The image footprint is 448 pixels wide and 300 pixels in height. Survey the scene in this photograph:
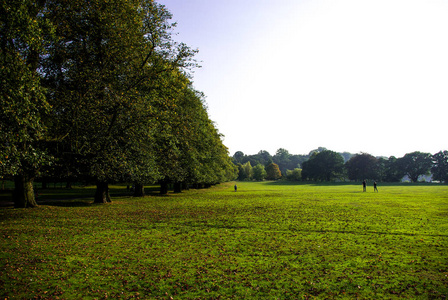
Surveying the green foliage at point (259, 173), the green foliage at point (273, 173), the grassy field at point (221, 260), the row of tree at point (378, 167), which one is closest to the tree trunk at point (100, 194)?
the grassy field at point (221, 260)

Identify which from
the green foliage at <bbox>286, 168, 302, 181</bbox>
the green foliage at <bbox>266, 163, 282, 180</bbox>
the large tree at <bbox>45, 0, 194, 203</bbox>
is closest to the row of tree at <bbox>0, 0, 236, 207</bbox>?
the large tree at <bbox>45, 0, 194, 203</bbox>

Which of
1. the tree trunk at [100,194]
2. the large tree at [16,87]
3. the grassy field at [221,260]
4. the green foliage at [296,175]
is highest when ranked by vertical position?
the large tree at [16,87]

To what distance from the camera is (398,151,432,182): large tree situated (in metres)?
122

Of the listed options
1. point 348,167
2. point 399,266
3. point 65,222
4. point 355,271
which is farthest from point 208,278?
point 348,167

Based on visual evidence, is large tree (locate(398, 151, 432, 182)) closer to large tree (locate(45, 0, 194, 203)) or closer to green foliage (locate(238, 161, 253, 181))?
green foliage (locate(238, 161, 253, 181))

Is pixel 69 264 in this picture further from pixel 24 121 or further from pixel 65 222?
pixel 65 222

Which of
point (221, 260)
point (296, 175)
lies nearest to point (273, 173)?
point (296, 175)

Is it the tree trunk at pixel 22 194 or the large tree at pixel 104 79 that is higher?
the large tree at pixel 104 79

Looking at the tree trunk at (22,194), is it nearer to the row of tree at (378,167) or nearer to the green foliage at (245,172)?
the row of tree at (378,167)

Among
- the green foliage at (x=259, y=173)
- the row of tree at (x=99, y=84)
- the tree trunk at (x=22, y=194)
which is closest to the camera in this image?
the row of tree at (x=99, y=84)

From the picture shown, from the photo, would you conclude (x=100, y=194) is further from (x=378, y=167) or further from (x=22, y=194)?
(x=378, y=167)

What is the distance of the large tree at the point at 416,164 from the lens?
12162 cm

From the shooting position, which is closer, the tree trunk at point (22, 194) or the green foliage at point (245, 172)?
the tree trunk at point (22, 194)

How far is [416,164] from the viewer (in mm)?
122312
